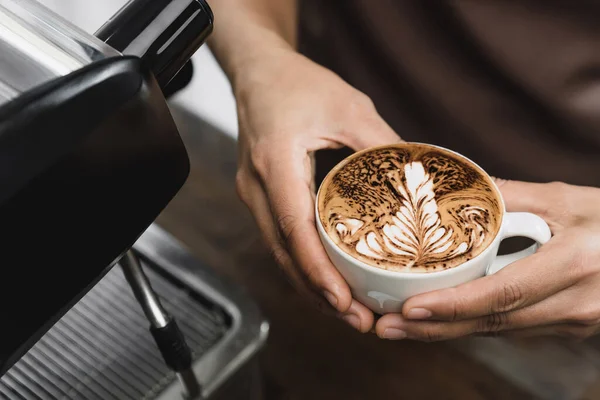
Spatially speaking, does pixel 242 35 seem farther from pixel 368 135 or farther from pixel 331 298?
pixel 331 298

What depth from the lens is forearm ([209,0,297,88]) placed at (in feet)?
2.40

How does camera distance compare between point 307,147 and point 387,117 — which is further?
point 387,117

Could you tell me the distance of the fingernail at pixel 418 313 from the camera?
52 centimetres

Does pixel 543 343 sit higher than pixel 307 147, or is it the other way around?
pixel 307 147

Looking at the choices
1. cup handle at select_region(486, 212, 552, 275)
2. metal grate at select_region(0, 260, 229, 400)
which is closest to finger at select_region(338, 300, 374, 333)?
cup handle at select_region(486, 212, 552, 275)

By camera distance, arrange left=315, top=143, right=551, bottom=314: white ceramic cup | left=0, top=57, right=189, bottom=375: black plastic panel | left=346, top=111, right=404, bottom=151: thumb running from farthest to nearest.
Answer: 1. left=346, top=111, right=404, bottom=151: thumb
2. left=315, top=143, right=551, bottom=314: white ceramic cup
3. left=0, top=57, right=189, bottom=375: black plastic panel

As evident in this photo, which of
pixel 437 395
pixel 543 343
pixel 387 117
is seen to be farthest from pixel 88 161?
pixel 543 343

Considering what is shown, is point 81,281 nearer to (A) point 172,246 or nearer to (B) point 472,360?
(A) point 172,246

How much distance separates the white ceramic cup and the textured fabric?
7.9 inches

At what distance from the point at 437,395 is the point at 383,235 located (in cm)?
66

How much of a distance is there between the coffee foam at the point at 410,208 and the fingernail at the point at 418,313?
3cm

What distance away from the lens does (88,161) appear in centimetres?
32

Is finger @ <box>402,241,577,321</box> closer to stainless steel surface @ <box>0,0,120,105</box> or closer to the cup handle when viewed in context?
the cup handle

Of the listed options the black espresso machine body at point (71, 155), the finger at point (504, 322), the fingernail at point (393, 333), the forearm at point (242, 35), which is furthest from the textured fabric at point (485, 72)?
the black espresso machine body at point (71, 155)
